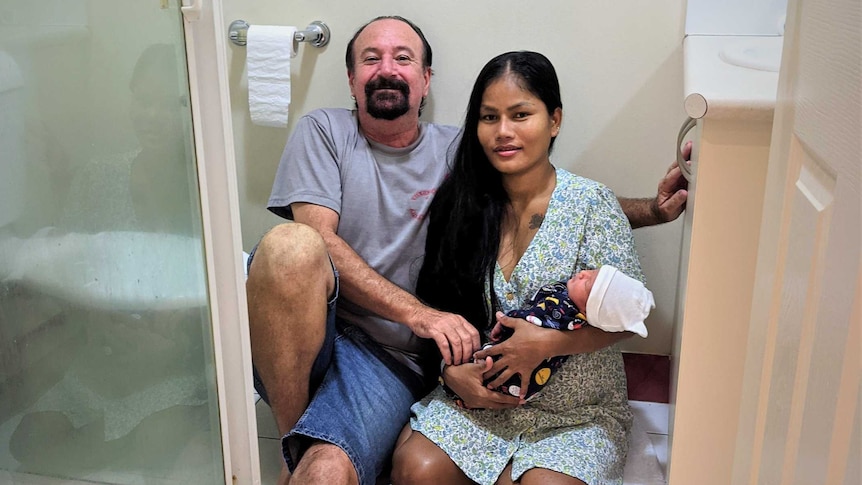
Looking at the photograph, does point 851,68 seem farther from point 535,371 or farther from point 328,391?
point 328,391

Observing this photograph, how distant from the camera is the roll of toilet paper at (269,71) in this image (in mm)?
1833

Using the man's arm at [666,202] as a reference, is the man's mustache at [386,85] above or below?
above

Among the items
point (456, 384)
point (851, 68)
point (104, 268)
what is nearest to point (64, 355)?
point (104, 268)

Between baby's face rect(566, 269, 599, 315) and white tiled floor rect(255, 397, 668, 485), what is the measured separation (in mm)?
384

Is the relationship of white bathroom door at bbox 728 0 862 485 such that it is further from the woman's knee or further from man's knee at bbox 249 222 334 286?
man's knee at bbox 249 222 334 286

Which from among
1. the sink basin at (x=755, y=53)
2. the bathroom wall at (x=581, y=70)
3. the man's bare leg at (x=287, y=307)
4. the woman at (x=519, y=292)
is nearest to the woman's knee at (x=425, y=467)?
the woman at (x=519, y=292)

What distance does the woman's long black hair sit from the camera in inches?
64.2

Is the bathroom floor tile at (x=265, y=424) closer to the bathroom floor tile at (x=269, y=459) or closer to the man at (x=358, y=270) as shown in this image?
the bathroom floor tile at (x=269, y=459)

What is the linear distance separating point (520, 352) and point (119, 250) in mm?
729

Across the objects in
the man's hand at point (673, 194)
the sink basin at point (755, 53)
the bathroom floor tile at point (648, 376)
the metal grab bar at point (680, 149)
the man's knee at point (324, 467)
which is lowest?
the bathroom floor tile at point (648, 376)

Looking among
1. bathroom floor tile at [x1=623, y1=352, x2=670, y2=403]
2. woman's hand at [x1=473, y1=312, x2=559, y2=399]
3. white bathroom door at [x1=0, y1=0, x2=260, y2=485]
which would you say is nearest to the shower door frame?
white bathroom door at [x1=0, y1=0, x2=260, y2=485]

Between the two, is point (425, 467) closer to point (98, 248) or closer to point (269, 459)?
point (269, 459)

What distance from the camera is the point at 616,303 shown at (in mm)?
1452

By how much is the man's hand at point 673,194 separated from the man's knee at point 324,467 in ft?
2.53
